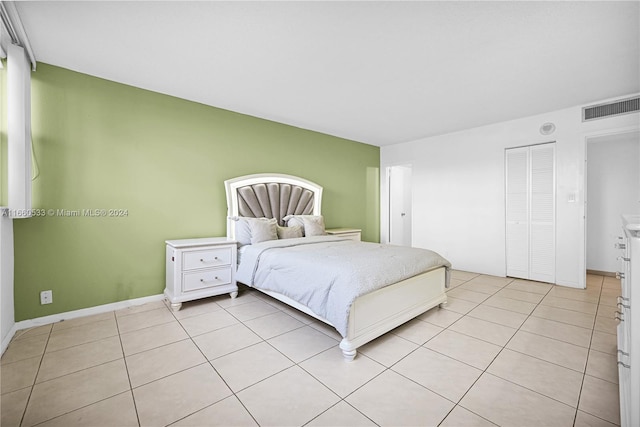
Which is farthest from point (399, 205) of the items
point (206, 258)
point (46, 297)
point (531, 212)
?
point (46, 297)

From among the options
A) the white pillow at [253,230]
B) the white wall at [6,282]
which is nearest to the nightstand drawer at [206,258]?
the white pillow at [253,230]

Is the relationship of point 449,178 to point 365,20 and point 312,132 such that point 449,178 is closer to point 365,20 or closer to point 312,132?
point 312,132

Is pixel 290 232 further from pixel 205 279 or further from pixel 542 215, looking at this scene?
pixel 542 215

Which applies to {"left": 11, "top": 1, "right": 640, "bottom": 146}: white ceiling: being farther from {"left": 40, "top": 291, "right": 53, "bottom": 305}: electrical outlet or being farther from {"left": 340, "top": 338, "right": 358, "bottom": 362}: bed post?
{"left": 340, "top": 338, "right": 358, "bottom": 362}: bed post

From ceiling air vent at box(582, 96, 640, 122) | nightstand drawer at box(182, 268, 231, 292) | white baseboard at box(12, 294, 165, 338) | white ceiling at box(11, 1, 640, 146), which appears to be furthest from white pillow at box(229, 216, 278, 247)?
ceiling air vent at box(582, 96, 640, 122)

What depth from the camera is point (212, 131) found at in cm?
361

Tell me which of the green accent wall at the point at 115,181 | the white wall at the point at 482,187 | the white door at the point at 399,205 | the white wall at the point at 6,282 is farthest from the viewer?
the white door at the point at 399,205

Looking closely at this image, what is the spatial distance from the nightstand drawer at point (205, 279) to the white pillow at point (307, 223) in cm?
116

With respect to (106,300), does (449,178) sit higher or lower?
higher

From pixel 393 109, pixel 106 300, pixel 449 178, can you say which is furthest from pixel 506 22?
pixel 106 300

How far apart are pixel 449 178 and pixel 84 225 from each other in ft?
17.4

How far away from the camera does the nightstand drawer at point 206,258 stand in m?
2.97

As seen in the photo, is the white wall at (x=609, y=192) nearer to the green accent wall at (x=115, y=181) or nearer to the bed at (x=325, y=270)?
the bed at (x=325, y=270)

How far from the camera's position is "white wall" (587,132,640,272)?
13.6 ft
